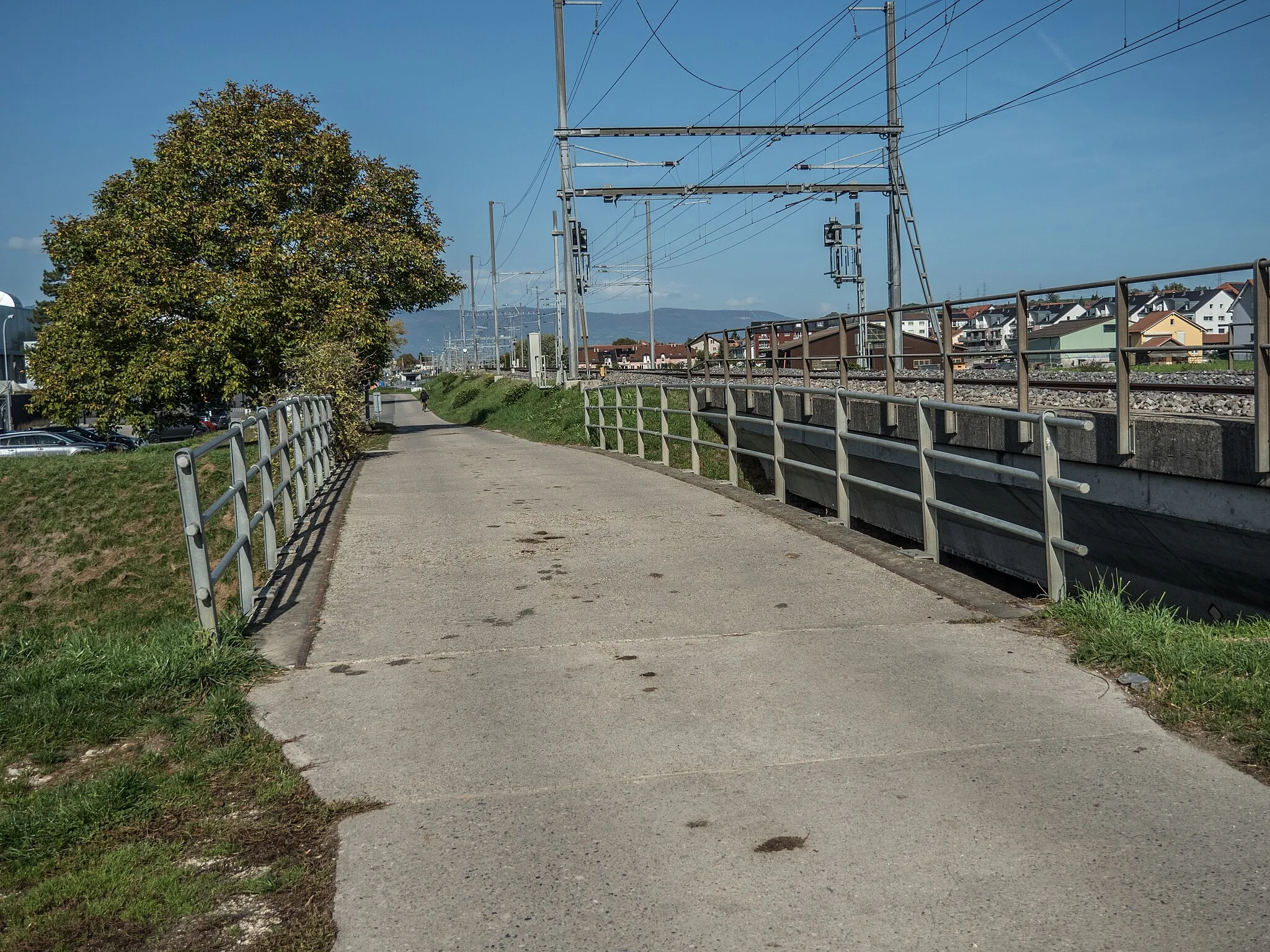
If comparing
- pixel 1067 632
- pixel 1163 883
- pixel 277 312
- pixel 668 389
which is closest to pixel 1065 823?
pixel 1163 883

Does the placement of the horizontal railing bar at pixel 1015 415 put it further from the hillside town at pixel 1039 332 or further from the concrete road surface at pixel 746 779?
the hillside town at pixel 1039 332

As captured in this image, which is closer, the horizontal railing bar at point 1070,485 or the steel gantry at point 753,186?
the horizontal railing bar at point 1070,485

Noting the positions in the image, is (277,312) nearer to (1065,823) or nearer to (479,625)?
(479,625)

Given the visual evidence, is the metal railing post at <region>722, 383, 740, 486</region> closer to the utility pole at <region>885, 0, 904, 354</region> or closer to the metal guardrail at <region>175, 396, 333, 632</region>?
the metal guardrail at <region>175, 396, 333, 632</region>

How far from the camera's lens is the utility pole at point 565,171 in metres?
31.3

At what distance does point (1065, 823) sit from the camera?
3.85m

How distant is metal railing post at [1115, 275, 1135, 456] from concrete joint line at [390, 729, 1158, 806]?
4812mm

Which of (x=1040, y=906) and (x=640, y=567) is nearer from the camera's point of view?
(x=1040, y=906)

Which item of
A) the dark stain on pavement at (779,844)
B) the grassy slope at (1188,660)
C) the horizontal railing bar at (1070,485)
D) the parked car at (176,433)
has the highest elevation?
the horizontal railing bar at (1070,485)

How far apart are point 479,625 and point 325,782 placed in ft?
7.74

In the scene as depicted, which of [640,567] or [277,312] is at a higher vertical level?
[277,312]

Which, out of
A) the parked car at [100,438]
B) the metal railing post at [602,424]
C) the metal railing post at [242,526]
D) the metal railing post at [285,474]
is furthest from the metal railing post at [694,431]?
the parked car at [100,438]

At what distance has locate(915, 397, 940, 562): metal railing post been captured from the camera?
8023mm

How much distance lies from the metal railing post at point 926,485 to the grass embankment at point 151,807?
14.5ft
